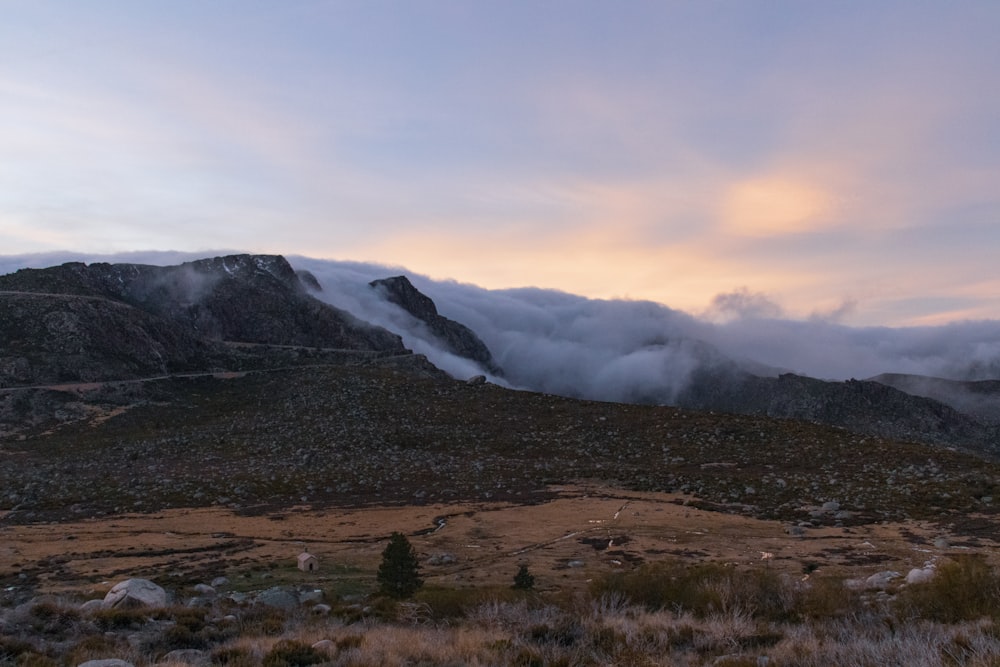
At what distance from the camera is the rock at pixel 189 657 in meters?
9.44

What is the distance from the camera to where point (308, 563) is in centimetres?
2012

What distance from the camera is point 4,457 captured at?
145 feet

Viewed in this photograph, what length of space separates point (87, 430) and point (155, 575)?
141 ft

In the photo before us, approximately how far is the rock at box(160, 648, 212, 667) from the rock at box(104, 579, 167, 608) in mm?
4296

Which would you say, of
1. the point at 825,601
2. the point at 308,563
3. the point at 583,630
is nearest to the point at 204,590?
the point at 308,563

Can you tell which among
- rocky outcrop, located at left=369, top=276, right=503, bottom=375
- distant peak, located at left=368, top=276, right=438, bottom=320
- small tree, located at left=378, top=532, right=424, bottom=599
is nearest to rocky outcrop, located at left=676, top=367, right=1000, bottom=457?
rocky outcrop, located at left=369, top=276, right=503, bottom=375

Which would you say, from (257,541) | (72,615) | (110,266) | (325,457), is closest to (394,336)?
(110,266)

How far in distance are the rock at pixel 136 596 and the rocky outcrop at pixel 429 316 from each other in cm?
14114

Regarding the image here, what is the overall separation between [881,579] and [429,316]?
152296 mm

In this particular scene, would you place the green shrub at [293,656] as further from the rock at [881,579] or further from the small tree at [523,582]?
the rock at [881,579]

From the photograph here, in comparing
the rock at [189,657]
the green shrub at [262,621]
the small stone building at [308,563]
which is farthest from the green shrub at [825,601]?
the small stone building at [308,563]

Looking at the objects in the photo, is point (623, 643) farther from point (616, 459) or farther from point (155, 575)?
point (616, 459)

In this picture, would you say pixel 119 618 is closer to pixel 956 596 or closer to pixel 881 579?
pixel 956 596

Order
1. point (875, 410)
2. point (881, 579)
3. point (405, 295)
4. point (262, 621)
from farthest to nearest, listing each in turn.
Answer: point (405, 295)
point (875, 410)
point (881, 579)
point (262, 621)
